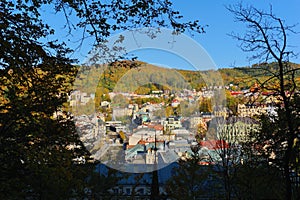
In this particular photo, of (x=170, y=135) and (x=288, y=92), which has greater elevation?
(x=288, y=92)

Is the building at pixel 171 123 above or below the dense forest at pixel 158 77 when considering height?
below

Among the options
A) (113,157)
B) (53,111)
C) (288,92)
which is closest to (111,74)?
(53,111)

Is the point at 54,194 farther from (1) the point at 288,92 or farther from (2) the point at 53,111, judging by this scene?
(1) the point at 288,92

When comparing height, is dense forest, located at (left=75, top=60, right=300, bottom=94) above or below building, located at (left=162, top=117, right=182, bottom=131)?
above

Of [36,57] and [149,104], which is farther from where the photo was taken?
[149,104]

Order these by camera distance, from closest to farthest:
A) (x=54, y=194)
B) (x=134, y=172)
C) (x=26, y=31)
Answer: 1. (x=26, y=31)
2. (x=54, y=194)
3. (x=134, y=172)

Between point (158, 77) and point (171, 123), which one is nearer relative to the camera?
point (158, 77)

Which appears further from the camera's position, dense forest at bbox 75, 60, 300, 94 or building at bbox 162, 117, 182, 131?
building at bbox 162, 117, 182, 131

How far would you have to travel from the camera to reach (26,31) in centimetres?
363

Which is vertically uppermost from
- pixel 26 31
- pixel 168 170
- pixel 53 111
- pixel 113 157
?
pixel 26 31

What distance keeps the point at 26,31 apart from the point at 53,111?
1.89 meters

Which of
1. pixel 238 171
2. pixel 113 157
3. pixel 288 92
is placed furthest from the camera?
pixel 113 157

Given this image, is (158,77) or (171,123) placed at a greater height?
(158,77)

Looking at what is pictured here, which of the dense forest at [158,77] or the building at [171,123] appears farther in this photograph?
the building at [171,123]
